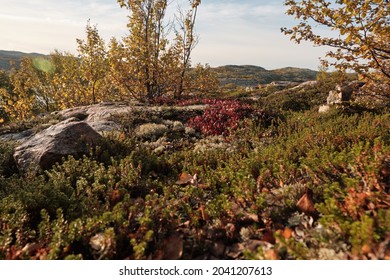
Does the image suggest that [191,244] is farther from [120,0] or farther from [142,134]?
[120,0]

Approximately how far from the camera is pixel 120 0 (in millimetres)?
17984

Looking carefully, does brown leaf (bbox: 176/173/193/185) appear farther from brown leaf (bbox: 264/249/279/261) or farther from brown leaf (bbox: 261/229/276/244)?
brown leaf (bbox: 264/249/279/261)

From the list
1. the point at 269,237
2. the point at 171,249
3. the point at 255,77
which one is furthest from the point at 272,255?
the point at 255,77

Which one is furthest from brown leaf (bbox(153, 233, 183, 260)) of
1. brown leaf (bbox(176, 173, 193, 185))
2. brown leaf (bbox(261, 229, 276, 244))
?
brown leaf (bbox(176, 173, 193, 185))

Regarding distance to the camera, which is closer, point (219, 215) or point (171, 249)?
point (171, 249)

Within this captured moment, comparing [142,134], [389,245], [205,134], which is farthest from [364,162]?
[142,134]

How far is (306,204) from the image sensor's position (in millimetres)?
3912

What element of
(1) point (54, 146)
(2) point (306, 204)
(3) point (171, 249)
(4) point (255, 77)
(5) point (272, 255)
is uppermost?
(4) point (255, 77)

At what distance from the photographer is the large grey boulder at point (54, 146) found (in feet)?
23.5

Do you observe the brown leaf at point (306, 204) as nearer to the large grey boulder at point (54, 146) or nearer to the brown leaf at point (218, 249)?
the brown leaf at point (218, 249)

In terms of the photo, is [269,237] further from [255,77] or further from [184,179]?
[255,77]

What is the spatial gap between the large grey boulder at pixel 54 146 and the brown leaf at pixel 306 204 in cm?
557

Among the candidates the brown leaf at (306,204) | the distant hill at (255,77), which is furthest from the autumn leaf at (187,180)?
the distant hill at (255,77)

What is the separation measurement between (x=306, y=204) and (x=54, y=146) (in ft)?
20.8
